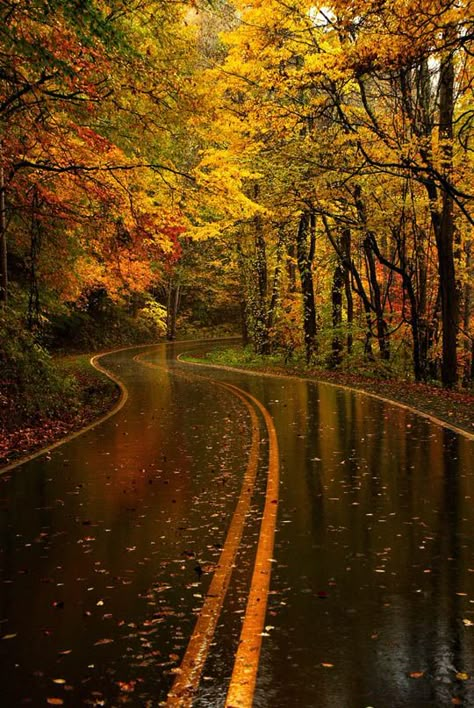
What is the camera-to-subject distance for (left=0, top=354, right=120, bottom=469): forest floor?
11953mm

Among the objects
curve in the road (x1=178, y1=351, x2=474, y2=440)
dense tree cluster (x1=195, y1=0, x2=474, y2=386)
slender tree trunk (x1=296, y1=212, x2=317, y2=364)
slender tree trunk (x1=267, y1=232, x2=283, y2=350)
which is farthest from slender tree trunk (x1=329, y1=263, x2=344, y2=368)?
slender tree trunk (x1=267, y1=232, x2=283, y2=350)

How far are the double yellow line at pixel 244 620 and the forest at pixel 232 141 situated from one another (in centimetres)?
587

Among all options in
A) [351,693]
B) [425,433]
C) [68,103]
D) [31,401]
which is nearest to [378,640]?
[351,693]

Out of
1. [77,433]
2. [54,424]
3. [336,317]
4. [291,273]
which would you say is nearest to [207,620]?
[77,433]

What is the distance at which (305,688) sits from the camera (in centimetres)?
371

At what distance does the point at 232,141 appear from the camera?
835 inches

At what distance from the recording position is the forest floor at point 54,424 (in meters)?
12.0

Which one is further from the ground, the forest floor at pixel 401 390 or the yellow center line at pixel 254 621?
the yellow center line at pixel 254 621

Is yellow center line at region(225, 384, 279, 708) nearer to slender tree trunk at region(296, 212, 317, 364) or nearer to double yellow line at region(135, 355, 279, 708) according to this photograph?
double yellow line at region(135, 355, 279, 708)

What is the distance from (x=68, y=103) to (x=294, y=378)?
13984 mm

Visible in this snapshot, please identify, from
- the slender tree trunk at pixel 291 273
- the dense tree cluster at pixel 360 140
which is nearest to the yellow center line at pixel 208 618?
the dense tree cluster at pixel 360 140

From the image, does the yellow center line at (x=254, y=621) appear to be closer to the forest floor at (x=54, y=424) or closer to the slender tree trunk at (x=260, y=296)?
the forest floor at (x=54, y=424)

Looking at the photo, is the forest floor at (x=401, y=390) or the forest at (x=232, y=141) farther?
the forest floor at (x=401, y=390)

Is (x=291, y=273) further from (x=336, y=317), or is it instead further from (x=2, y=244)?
(x=2, y=244)
